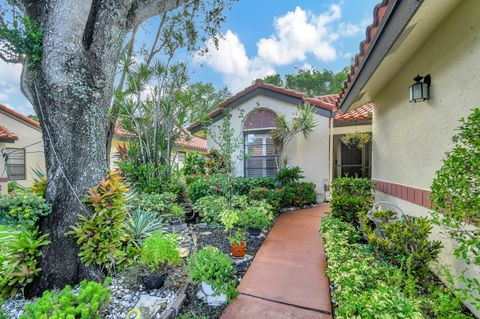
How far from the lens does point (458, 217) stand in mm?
1846

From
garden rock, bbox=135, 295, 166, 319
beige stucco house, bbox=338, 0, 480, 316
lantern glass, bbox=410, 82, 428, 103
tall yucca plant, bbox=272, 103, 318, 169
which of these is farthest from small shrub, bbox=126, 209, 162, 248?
tall yucca plant, bbox=272, 103, 318, 169

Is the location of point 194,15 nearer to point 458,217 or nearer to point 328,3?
point 328,3

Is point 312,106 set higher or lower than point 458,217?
higher

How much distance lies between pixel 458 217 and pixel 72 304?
3.60 meters

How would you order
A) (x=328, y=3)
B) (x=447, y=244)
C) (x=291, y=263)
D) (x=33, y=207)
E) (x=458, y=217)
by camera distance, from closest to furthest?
(x=458, y=217) < (x=33, y=207) < (x=447, y=244) < (x=291, y=263) < (x=328, y=3)

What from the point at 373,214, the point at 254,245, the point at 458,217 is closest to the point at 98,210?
the point at 254,245

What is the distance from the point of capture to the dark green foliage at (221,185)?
23.4 feet

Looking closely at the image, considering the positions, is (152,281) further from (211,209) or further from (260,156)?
(260,156)

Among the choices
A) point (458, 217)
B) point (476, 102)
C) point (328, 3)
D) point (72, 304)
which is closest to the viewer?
point (458, 217)

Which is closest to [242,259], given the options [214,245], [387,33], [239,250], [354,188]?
[239,250]

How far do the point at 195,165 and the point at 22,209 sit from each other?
7.67 meters

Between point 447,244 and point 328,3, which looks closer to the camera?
point 447,244

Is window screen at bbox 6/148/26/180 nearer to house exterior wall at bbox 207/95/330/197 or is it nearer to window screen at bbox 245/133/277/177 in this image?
house exterior wall at bbox 207/95/330/197

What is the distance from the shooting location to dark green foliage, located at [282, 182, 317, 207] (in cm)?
761
